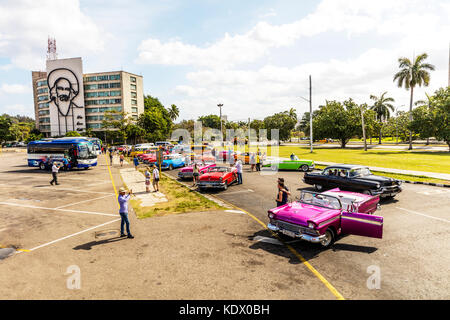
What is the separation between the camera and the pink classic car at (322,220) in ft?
23.6

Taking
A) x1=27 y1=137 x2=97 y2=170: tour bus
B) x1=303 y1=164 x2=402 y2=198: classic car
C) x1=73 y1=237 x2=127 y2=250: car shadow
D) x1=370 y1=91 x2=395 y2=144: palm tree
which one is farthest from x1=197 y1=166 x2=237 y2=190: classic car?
x1=370 y1=91 x2=395 y2=144: palm tree

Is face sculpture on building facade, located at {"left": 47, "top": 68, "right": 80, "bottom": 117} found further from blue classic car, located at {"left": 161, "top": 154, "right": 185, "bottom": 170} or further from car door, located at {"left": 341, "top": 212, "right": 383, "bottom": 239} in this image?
car door, located at {"left": 341, "top": 212, "right": 383, "bottom": 239}

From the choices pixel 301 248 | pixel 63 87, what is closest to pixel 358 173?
pixel 301 248

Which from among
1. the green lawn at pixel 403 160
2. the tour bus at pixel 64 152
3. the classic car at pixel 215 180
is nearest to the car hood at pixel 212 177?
the classic car at pixel 215 180

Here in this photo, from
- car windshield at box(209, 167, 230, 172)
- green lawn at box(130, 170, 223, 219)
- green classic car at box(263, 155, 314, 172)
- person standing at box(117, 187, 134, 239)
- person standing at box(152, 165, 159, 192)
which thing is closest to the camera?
person standing at box(117, 187, 134, 239)

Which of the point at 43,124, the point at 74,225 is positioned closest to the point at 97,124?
the point at 43,124

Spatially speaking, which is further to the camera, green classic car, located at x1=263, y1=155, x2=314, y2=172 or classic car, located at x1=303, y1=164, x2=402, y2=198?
green classic car, located at x1=263, y1=155, x2=314, y2=172

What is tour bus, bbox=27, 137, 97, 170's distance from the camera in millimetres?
26672

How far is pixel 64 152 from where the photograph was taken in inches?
1057

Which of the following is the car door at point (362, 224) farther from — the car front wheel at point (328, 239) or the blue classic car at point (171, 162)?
the blue classic car at point (171, 162)

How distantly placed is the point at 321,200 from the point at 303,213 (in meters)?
1.07
